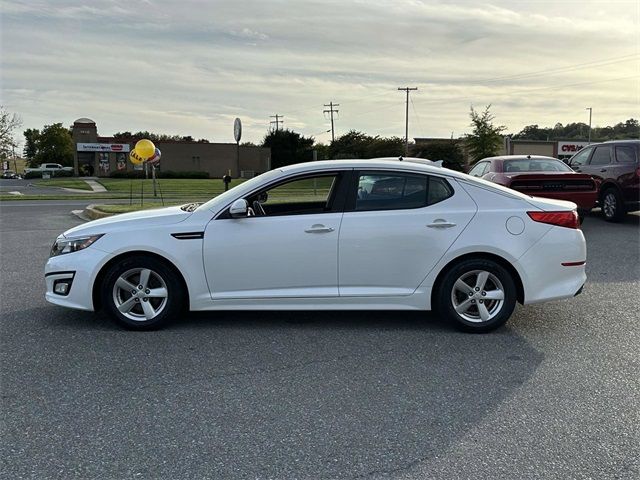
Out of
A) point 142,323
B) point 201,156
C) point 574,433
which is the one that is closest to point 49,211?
point 142,323

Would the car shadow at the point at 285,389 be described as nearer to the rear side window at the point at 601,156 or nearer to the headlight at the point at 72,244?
the headlight at the point at 72,244

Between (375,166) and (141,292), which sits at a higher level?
(375,166)

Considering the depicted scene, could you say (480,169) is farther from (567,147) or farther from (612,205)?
(567,147)

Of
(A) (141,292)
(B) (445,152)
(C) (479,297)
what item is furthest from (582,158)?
(B) (445,152)

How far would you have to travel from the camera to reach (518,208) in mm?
4836

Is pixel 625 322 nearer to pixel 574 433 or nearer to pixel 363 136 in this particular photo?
pixel 574 433

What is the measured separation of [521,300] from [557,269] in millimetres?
424

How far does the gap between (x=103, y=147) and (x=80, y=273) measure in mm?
66650

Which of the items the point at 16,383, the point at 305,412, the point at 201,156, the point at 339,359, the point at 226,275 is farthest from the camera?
the point at 201,156

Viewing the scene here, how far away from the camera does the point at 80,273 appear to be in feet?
15.6

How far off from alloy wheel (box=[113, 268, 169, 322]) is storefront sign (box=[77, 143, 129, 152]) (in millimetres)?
66083

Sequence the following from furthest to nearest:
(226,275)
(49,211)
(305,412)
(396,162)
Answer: (49,211)
(396,162)
(226,275)
(305,412)

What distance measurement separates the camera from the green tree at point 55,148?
8400cm

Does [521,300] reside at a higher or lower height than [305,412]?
higher
